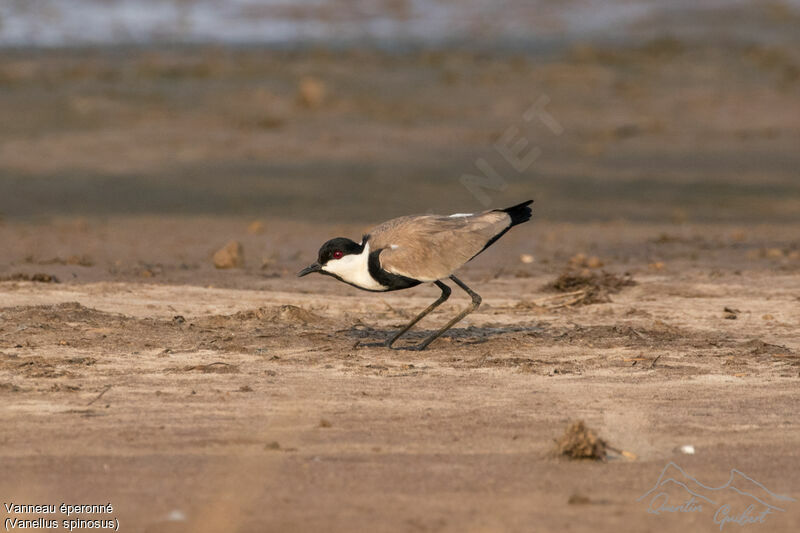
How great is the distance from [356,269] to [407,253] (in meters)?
0.32

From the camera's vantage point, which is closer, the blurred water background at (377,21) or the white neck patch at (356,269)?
the white neck patch at (356,269)

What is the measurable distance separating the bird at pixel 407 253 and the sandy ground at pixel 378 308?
1.47ft

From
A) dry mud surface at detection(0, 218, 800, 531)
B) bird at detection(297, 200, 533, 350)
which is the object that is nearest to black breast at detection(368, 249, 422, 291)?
bird at detection(297, 200, 533, 350)

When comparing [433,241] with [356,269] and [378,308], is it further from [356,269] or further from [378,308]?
[378,308]

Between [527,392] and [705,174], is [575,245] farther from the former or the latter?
[527,392]

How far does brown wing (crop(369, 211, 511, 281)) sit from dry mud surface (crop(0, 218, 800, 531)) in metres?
0.54

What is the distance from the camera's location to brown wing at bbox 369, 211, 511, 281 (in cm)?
718

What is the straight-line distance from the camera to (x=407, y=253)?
7.18 metres

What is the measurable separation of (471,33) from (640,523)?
945 inches

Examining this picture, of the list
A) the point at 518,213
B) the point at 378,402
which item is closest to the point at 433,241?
the point at 518,213

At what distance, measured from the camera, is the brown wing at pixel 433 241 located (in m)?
7.18

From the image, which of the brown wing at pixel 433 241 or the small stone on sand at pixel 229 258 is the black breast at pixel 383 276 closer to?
the brown wing at pixel 433 241
